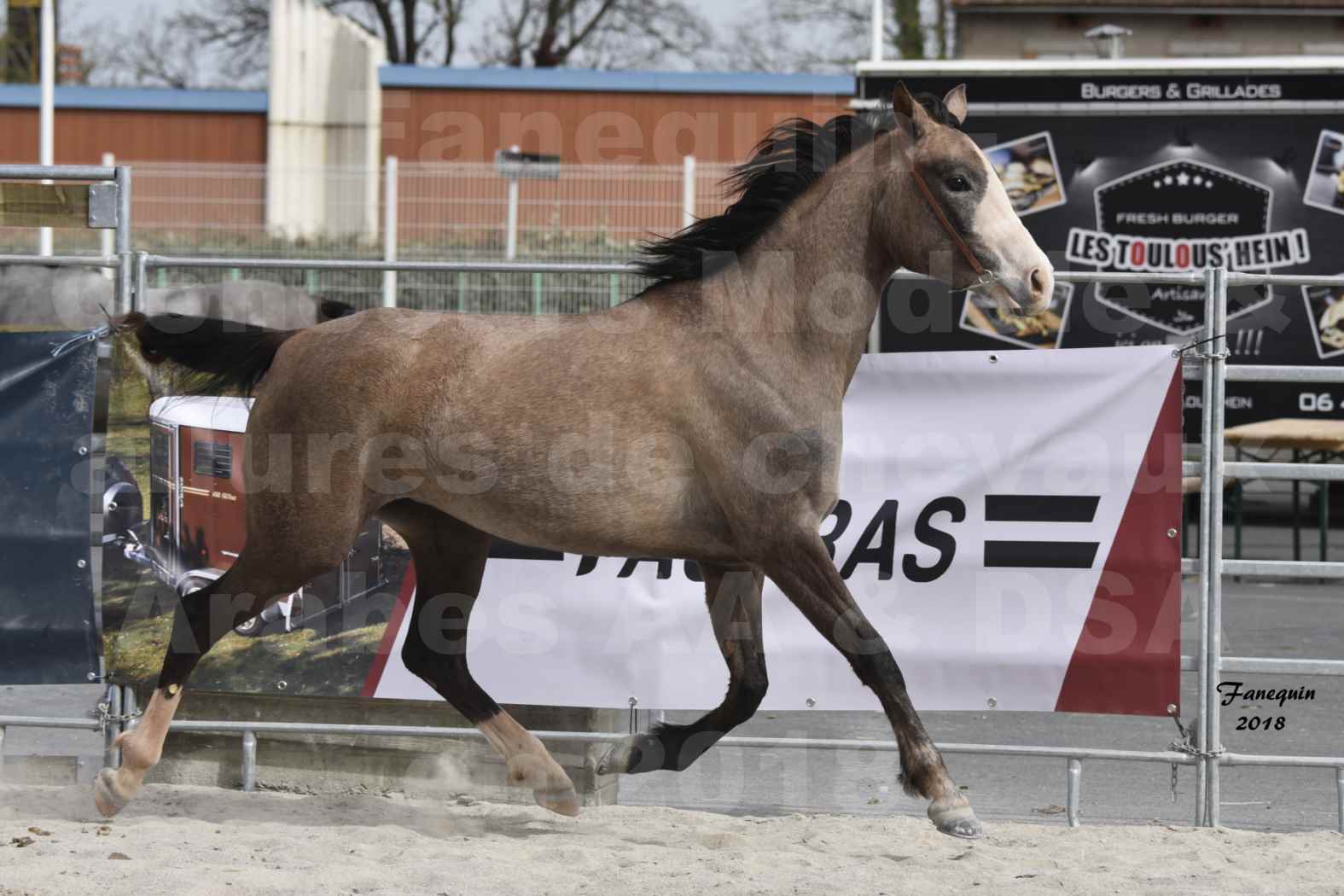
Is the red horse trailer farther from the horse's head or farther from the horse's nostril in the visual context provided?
the horse's nostril

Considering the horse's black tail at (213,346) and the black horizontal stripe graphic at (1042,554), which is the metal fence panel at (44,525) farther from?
the black horizontal stripe graphic at (1042,554)

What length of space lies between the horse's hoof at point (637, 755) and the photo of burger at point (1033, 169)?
8052 millimetres

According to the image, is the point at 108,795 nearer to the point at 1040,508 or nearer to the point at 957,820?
the point at 957,820

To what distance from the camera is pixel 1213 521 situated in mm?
4977

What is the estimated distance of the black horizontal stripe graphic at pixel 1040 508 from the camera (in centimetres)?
504

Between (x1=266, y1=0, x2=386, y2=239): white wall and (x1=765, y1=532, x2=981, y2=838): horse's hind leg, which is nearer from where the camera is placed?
(x1=765, y1=532, x2=981, y2=838): horse's hind leg

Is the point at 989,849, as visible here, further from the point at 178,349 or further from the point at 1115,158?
the point at 1115,158

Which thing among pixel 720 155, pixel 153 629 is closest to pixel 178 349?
pixel 153 629

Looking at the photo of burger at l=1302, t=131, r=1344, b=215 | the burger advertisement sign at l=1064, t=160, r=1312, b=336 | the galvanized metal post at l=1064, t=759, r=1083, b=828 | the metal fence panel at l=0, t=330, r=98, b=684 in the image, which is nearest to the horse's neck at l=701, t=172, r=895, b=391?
the galvanized metal post at l=1064, t=759, r=1083, b=828

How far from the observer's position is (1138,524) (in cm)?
501

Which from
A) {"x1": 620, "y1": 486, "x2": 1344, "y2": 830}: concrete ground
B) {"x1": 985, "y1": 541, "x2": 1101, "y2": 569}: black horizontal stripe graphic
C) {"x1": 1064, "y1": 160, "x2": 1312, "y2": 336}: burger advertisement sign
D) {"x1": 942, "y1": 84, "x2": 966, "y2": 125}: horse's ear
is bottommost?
{"x1": 620, "y1": 486, "x2": 1344, "y2": 830}: concrete ground

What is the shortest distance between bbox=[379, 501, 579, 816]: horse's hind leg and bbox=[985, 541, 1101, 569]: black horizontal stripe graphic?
1554 mm

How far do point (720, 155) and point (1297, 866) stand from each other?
17402 mm

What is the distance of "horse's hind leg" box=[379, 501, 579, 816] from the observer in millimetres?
4688
